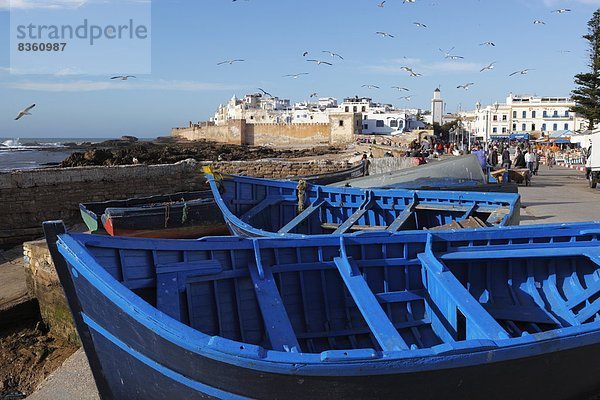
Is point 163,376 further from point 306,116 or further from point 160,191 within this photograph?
point 306,116

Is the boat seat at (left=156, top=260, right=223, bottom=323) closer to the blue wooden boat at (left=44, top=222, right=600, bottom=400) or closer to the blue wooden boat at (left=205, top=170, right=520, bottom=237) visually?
the blue wooden boat at (left=44, top=222, right=600, bottom=400)

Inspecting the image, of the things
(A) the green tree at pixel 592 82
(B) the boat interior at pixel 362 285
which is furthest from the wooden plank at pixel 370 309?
(A) the green tree at pixel 592 82

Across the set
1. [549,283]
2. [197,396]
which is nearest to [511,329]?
[549,283]

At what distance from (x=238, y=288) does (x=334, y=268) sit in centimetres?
101

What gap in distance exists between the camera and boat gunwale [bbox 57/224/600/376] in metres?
3.18

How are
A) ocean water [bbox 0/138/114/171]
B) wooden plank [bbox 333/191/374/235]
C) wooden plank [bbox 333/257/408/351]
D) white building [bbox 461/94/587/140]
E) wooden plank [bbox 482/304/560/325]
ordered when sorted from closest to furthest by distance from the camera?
wooden plank [bbox 333/257/408/351]
wooden plank [bbox 482/304/560/325]
wooden plank [bbox 333/191/374/235]
ocean water [bbox 0/138/114/171]
white building [bbox 461/94/587/140]

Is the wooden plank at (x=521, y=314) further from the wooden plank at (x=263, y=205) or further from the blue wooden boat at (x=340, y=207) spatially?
the wooden plank at (x=263, y=205)

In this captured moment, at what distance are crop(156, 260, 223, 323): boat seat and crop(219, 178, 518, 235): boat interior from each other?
139 inches

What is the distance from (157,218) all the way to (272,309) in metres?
6.74

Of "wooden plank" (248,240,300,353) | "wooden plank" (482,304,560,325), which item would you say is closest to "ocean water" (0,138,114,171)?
"wooden plank" (248,240,300,353)

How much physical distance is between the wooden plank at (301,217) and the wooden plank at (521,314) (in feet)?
12.3

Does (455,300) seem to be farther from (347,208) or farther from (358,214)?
(347,208)

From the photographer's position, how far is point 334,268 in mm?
5203

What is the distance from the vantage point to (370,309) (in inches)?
171
